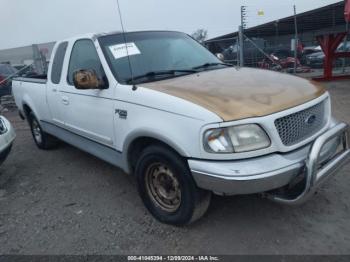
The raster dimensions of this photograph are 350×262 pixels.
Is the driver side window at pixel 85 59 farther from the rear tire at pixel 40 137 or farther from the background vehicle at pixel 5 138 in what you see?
the rear tire at pixel 40 137

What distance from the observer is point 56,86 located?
4.82 metres

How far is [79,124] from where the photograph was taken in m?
→ 4.35

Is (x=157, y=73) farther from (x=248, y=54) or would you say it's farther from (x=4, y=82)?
(x=248, y=54)

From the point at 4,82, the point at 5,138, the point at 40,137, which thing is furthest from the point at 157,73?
the point at 4,82

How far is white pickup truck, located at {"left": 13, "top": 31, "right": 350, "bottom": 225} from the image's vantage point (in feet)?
8.81

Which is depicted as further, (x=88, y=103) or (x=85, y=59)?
(x=85, y=59)

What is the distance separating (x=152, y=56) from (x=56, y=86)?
1.68 meters

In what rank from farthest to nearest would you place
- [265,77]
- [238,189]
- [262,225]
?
[265,77], [262,225], [238,189]

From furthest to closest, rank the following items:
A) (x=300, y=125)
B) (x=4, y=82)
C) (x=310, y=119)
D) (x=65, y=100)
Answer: (x=4, y=82)
(x=65, y=100)
(x=310, y=119)
(x=300, y=125)

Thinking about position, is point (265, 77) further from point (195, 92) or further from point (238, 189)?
point (238, 189)

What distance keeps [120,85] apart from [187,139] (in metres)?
1.09

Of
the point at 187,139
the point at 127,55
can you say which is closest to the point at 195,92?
the point at 187,139

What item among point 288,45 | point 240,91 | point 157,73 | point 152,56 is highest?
point 152,56

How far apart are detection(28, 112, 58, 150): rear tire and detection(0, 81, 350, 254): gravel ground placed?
1.48m
